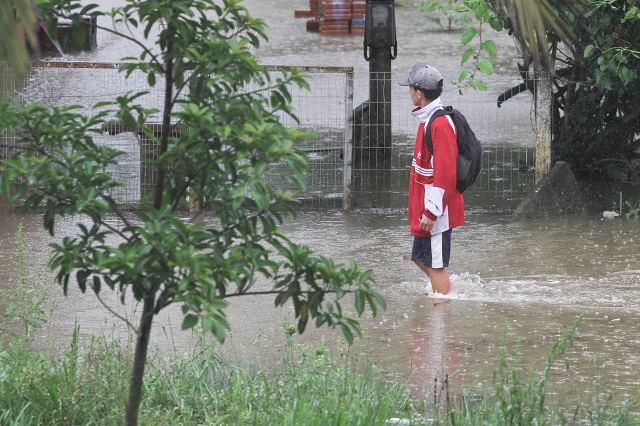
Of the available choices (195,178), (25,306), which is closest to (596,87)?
(25,306)

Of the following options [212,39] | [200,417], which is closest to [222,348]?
[200,417]

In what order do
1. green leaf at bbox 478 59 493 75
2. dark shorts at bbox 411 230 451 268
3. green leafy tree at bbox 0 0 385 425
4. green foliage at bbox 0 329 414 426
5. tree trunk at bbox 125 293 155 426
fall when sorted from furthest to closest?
green leaf at bbox 478 59 493 75
dark shorts at bbox 411 230 451 268
green foliage at bbox 0 329 414 426
tree trunk at bbox 125 293 155 426
green leafy tree at bbox 0 0 385 425

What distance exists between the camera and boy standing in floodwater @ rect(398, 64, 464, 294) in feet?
22.2

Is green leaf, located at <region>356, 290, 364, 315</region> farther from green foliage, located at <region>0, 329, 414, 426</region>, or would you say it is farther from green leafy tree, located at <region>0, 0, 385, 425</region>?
green foliage, located at <region>0, 329, 414, 426</region>

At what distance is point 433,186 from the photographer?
6.80m

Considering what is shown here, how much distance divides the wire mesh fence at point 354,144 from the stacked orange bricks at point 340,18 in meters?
7.16

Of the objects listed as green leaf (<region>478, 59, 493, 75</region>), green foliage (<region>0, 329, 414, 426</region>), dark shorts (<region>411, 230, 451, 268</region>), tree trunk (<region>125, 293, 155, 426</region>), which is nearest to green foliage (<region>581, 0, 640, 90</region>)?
green leaf (<region>478, 59, 493, 75</region>)

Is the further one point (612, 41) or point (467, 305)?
A: point (612, 41)

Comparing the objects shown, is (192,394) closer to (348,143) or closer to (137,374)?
(137,374)

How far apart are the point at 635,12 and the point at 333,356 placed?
16.4ft

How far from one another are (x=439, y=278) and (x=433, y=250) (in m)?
0.24

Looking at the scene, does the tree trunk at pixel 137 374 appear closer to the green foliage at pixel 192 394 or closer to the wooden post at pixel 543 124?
the green foliage at pixel 192 394

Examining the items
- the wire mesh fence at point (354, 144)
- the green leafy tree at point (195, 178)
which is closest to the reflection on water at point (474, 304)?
the wire mesh fence at point (354, 144)

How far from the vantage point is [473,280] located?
765cm
